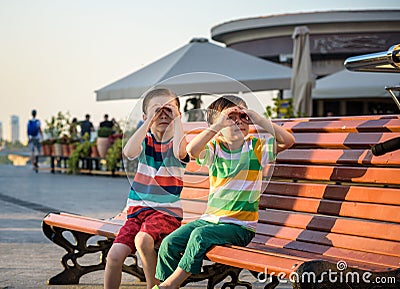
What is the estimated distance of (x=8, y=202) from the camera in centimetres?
1067

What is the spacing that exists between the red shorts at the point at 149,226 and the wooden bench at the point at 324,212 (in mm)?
123

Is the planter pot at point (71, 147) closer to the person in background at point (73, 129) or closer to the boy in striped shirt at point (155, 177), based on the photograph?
the person in background at point (73, 129)

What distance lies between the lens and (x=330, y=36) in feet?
98.1

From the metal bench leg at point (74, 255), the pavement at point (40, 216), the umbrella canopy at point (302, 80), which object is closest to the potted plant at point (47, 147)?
the pavement at point (40, 216)

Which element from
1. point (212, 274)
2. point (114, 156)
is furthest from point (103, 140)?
point (212, 274)

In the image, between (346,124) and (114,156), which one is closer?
(346,124)

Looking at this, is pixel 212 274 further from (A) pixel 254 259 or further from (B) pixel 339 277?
(B) pixel 339 277

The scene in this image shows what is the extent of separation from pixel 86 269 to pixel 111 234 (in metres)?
0.71

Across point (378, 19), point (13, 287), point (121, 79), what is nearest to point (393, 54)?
point (13, 287)

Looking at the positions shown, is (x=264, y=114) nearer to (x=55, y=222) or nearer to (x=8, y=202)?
(x=55, y=222)

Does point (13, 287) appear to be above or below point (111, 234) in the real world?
below

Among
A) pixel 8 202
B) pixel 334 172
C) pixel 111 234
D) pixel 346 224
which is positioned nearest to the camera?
pixel 346 224

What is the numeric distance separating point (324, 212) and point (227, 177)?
524 millimetres

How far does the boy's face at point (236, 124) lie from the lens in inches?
149
